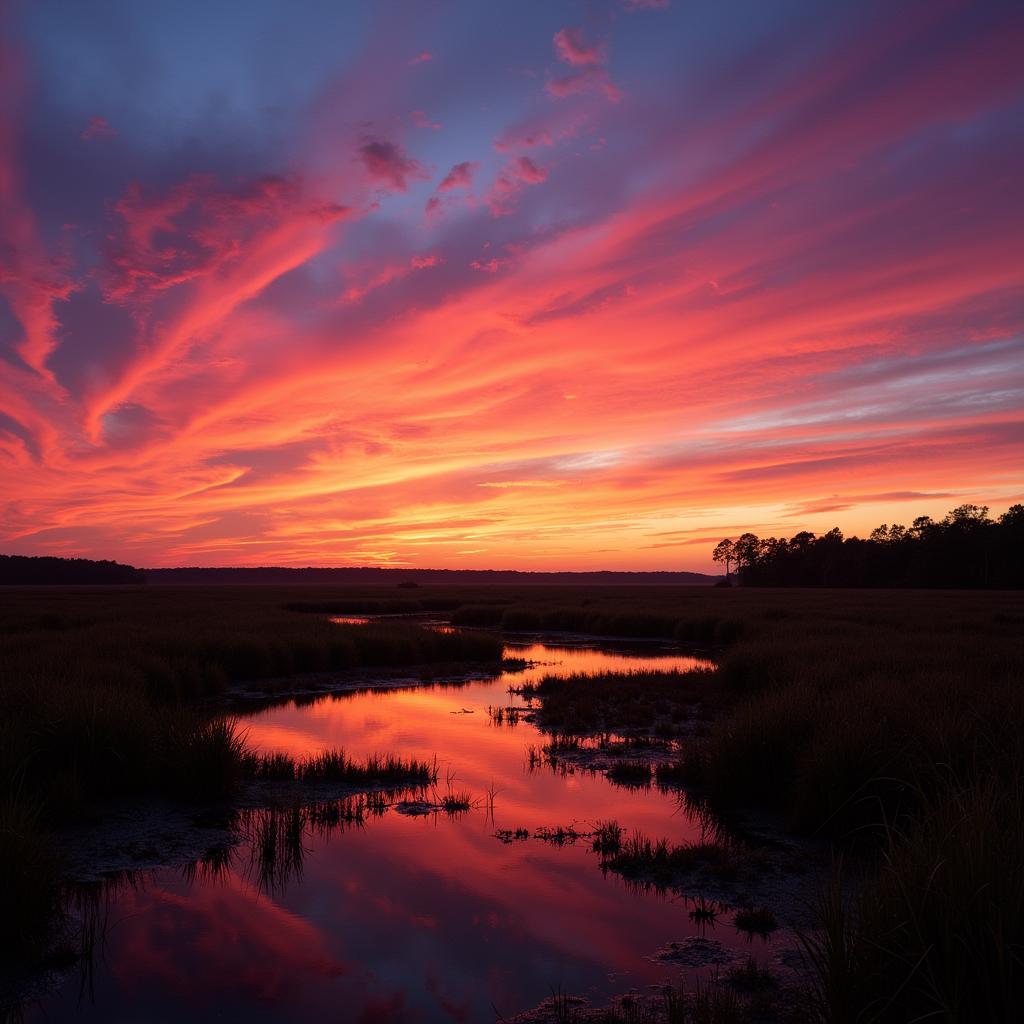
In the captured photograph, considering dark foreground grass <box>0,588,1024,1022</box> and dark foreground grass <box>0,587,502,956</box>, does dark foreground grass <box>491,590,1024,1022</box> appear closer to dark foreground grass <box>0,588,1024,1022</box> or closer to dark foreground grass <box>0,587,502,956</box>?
dark foreground grass <box>0,588,1024,1022</box>

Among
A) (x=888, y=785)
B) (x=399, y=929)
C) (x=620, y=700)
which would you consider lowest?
(x=620, y=700)

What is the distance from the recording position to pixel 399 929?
799 centimetres

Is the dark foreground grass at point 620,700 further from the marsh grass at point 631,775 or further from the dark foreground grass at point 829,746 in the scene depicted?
the marsh grass at point 631,775

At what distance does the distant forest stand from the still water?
99.3m

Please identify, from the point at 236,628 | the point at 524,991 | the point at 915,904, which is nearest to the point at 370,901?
the point at 524,991

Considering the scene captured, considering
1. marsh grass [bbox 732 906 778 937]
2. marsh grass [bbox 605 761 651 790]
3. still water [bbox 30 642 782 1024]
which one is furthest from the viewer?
marsh grass [bbox 605 761 651 790]

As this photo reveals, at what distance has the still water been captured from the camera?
261 inches

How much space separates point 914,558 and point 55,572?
523 feet

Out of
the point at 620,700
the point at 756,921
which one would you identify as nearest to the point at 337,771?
the point at 756,921

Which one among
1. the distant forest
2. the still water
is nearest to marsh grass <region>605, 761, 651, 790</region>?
the still water

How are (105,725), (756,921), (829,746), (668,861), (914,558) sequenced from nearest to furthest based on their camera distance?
(756,921) → (668,861) → (829,746) → (105,725) → (914,558)

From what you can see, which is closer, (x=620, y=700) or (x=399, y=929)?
(x=399, y=929)

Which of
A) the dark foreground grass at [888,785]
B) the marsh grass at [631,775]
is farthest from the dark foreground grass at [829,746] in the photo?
the marsh grass at [631,775]

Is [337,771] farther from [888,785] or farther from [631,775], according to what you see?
[888,785]
